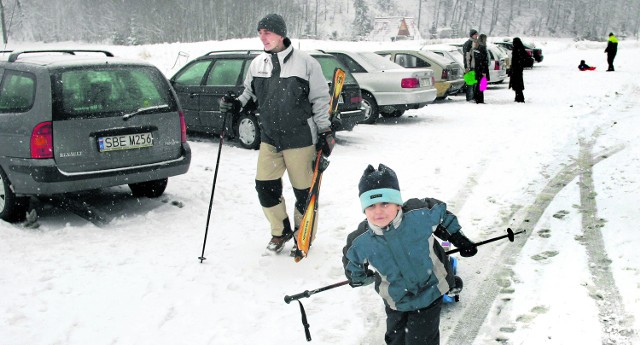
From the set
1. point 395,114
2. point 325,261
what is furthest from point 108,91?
point 395,114

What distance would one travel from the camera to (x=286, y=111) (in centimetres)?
471

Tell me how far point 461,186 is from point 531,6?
149534 millimetres

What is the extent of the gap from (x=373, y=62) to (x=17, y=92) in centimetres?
887

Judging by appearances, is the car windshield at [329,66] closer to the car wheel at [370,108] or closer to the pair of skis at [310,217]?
the car wheel at [370,108]

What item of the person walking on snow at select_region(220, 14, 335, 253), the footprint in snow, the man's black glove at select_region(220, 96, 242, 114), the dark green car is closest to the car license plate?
the man's black glove at select_region(220, 96, 242, 114)

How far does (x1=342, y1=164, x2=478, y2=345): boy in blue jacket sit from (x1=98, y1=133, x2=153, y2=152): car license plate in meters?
3.63

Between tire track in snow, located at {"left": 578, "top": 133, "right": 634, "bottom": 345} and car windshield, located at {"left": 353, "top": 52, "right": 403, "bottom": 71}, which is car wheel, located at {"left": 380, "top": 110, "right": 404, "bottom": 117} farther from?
tire track in snow, located at {"left": 578, "top": 133, "right": 634, "bottom": 345}

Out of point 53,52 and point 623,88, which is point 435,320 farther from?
point 623,88

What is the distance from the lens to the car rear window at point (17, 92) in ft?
18.1

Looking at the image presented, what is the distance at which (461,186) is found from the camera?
23.2ft

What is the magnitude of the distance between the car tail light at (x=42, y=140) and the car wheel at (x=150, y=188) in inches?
60.7

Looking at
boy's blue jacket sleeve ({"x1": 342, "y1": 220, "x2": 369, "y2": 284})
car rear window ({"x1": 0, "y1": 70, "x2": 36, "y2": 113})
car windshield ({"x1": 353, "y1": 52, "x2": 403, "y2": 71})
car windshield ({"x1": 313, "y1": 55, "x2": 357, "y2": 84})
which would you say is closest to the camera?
boy's blue jacket sleeve ({"x1": 342, "y1": 220, "x2": 369, "y2": 284})

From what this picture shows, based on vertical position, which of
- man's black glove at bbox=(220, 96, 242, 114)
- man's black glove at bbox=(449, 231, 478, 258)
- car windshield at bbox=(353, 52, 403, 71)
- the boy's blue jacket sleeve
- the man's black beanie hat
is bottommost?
the boy's blue jacket sleeve

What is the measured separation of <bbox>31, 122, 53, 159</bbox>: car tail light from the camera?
527 cm
